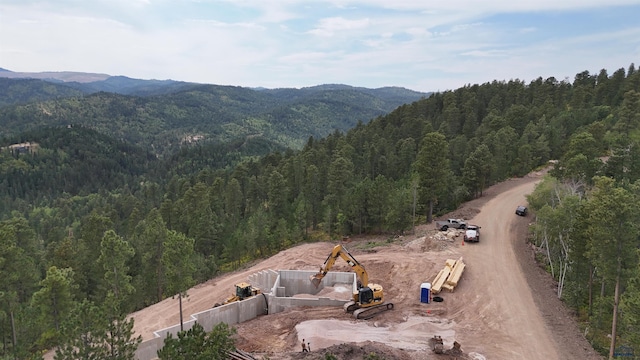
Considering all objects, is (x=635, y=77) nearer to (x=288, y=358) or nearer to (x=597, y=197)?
(x=597, y=197)

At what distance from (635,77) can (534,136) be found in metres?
38.2

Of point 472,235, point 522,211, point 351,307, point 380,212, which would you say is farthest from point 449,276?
point 522,211

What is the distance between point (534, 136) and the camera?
7169 cm

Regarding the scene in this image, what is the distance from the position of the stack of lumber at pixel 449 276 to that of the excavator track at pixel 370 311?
159 inches

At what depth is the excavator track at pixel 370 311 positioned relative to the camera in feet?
96.9

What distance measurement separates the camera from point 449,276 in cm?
3388

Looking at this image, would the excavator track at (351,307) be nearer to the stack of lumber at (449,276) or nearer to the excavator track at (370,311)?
the excavator track at (370,311)

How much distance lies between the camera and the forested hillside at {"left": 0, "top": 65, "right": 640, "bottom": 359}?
2372 cm

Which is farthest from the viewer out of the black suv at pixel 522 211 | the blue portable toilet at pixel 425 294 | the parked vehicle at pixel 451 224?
the black suv at pixel 522 211

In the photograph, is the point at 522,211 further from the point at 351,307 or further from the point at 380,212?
the point at 351,307

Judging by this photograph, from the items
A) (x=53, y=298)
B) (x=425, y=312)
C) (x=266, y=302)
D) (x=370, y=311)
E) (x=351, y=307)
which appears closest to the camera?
(x=53, y=298)

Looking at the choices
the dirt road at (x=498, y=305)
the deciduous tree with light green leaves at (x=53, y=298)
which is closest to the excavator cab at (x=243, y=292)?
the deciduous tree with light green leaves at (x=53, y=298)

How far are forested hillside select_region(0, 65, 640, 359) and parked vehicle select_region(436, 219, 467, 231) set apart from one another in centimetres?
330

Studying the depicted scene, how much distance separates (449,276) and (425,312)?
5.24 meters
